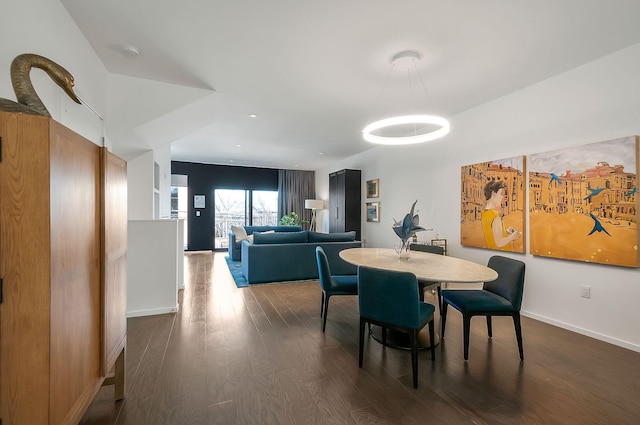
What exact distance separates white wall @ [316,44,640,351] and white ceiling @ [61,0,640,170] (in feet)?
0.58

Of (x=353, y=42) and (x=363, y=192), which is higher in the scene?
(x=353, y=42)

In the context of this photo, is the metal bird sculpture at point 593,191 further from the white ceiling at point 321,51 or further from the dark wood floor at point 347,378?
the white ceiling at point 321,51

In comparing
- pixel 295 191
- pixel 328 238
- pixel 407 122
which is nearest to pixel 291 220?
pixel 295 191

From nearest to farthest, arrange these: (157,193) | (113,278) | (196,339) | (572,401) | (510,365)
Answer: (113,278) < (572,401) < (510,365) < (196,339) < (157,193)

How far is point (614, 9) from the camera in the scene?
75.7 inches

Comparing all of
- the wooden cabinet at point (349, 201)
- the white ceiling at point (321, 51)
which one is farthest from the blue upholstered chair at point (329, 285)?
the wooden cabinet at point (349, 201)

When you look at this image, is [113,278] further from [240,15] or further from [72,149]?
[240,15]

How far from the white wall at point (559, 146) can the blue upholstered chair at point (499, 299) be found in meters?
0.96

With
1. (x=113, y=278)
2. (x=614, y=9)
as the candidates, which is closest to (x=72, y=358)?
(x=113, y=278)

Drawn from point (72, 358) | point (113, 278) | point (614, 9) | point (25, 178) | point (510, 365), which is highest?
point (614, 9)

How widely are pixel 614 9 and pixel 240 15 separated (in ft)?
8.55

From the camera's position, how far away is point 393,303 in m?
1.97

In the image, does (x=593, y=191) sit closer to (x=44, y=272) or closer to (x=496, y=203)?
(x=496, y=203)

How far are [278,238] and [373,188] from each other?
8.45ft
